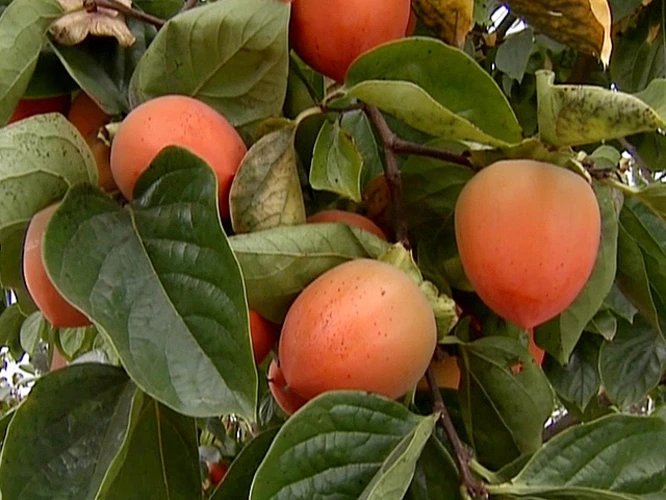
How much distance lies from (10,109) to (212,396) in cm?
27

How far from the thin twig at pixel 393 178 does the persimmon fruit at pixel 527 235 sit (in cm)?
6

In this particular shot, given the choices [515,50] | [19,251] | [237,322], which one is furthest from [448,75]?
[515,50]

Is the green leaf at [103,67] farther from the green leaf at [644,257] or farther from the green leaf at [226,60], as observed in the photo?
the green leaf at [644,257]

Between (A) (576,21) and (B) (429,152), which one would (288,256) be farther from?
(A) (576,21)

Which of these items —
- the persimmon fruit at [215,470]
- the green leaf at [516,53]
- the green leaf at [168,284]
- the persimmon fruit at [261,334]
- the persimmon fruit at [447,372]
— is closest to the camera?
the green leaf at [168,284]

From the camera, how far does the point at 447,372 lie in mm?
712

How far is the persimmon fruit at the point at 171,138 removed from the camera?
56 cm

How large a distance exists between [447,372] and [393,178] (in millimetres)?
172

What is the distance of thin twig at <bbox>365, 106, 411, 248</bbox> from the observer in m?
0.63

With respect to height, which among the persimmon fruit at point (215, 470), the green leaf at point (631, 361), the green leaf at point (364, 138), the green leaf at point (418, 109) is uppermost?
the green leaf at point (418, 109)

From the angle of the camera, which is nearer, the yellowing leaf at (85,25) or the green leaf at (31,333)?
the yellowing leaf at (85,25)

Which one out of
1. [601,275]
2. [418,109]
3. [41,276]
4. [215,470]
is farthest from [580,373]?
[215,470]

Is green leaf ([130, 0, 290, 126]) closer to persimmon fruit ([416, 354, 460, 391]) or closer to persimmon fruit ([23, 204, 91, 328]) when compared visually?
persimmon fruit ([23, 204, 91, 328])

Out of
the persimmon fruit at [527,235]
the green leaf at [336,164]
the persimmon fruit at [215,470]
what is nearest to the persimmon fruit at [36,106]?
the green leaf at [336,164]
